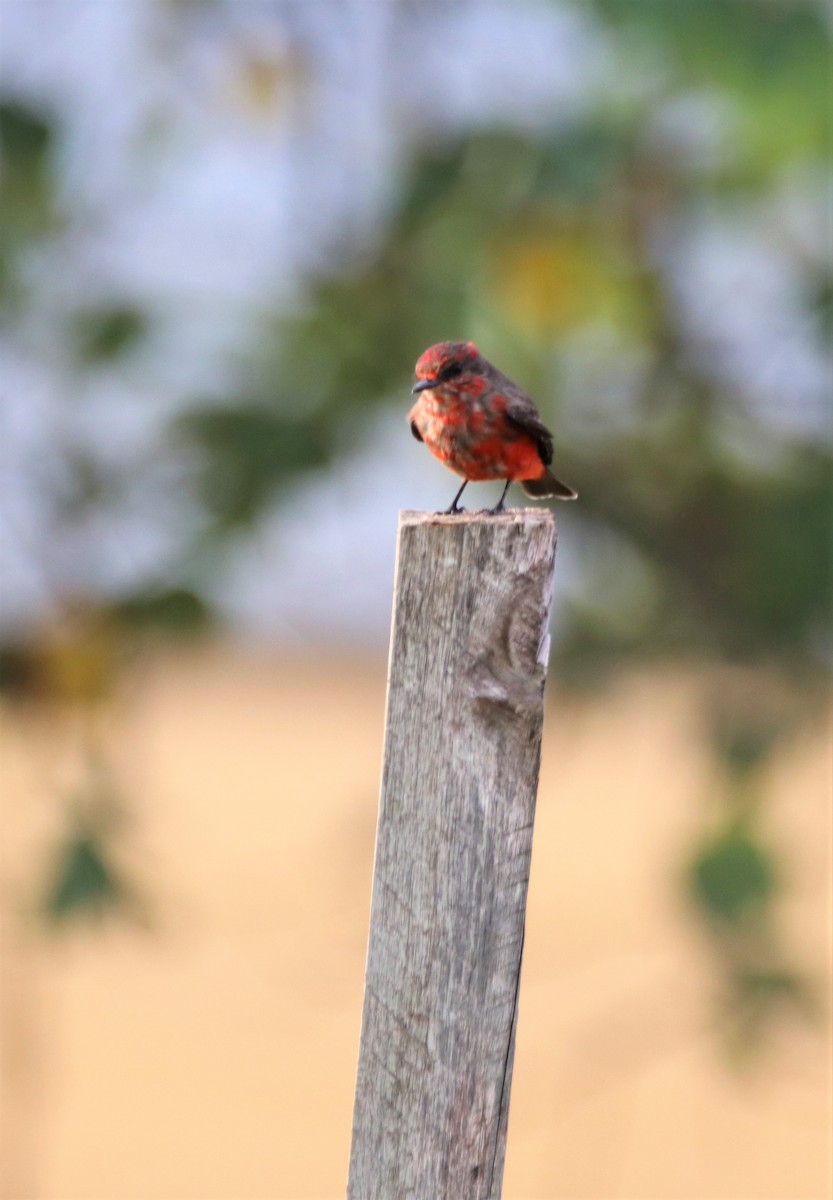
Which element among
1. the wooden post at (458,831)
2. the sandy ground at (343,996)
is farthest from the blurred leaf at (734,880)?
the wooden post at (458,831)

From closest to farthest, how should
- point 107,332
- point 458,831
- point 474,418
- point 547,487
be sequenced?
point 458,831, point 474,418, point 547,487, point 107,332

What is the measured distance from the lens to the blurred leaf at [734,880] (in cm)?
536

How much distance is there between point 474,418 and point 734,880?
3.09 m

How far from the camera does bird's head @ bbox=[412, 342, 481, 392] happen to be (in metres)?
2.76

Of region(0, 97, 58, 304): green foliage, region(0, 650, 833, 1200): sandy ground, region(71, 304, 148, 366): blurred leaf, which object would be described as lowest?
region(0, 650, 833, 1200): sandy ground

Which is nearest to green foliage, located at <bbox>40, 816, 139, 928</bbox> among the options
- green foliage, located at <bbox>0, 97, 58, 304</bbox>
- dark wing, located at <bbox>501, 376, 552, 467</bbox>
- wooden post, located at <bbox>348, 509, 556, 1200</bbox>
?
green foliage, located at <bbox>0, 97, 58, 304</bbox>

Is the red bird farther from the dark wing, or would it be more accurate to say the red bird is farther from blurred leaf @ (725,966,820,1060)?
blurred leaf @ (725,966,820,1060)

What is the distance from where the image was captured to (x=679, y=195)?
5.49 meters

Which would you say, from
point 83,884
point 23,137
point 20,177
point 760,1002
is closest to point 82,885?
point 83,884

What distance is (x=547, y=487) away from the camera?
3.09 m

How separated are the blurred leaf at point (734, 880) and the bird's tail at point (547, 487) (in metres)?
2.61

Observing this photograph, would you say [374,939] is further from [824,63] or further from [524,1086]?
[524,1086]

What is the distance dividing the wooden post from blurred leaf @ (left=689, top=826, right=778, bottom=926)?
11.8ft

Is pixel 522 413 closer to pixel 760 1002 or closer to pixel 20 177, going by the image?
pixel 20 177
